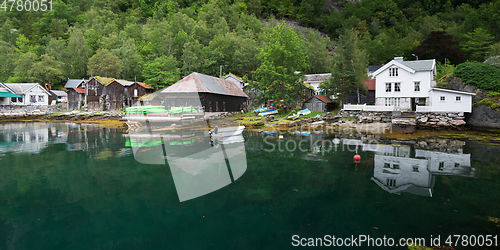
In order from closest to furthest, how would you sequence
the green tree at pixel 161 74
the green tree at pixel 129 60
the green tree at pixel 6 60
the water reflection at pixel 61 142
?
the water reflection at pixel 61 142, the green tree at pixel 161 74, the green tree at pixel 129 60, the green tree at pixel 6 60

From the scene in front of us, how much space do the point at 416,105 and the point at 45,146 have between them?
1408 inches

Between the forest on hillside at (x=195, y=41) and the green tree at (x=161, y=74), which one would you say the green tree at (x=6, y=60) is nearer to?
the forest on hillside at (x=195, y=41)

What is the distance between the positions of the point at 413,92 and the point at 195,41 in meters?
45.4

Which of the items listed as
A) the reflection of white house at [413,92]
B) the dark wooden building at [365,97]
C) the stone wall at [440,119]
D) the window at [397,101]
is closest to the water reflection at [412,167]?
the stone wall at [440,119]

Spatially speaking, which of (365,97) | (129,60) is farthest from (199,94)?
(129,60)

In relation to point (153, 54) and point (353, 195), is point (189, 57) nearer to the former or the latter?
point (153, 54)

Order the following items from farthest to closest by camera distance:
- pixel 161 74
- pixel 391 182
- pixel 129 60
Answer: pixel 129 60, pixel 161 74, pixel 391 182

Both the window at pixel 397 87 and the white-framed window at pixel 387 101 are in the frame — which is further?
the white-framed window at pixel 387 101

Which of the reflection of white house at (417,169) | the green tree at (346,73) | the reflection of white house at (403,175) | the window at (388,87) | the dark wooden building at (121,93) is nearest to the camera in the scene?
the reflection of white house at (403,175)

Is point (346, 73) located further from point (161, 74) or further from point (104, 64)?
point (104, 64)

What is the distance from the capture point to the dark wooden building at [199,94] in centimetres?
3369

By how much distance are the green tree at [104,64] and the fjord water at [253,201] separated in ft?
135

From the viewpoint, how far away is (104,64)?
2026 inches

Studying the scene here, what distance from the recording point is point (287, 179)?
1137 centimetres
